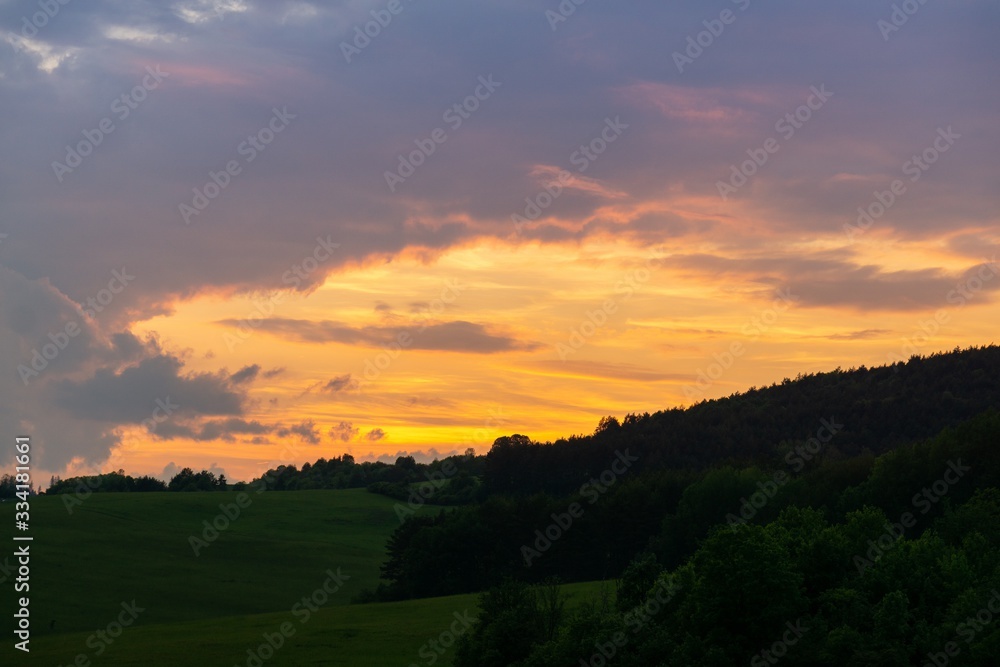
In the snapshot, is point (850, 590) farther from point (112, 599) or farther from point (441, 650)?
point (112, 599)

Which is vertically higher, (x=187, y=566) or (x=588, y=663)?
(x=187, y=566)

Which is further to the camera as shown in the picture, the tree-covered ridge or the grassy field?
the grassy field

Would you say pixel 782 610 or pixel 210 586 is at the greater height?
pixel 210 586

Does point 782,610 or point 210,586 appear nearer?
point 782,610

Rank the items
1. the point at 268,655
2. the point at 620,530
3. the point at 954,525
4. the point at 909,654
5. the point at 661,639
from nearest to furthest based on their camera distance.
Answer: the point at 909,654 < the point at 661,639 < the point at 268,655 < the point at 954,525 < the point at 620,530

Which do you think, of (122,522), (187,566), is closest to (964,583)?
(187,566)

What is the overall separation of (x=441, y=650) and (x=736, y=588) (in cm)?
2261

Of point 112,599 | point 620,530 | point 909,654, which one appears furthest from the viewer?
point 620,530

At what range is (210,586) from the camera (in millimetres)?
130625

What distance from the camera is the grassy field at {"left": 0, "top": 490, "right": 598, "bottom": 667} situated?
82.8 m

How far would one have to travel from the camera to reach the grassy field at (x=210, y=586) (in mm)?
82750

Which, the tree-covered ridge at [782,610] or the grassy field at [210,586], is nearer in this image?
the tree-covered ridge at [782,610]

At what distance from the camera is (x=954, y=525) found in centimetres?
9175

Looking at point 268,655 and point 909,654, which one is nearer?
point 909,654
